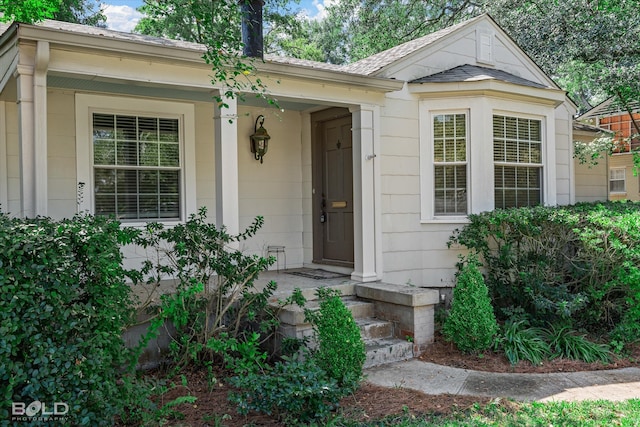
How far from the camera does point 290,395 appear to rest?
355 cm

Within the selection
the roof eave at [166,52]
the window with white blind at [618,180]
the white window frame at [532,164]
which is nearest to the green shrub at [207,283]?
the roof eave at [166,52]

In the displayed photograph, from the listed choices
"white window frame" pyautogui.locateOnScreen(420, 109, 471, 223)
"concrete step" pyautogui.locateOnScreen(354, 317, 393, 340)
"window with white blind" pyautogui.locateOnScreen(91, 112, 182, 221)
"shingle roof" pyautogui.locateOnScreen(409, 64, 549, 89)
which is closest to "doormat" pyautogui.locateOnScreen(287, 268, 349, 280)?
"concrete step" pyautogui.locateOnScreen(354, 317, 393, 340)

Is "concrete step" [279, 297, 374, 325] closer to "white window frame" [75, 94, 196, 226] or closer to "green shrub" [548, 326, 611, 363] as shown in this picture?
"green shrub" [548, 326, 611, 363]

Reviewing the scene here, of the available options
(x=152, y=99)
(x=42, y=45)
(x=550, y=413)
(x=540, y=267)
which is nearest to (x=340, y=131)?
(x=152, y=99)

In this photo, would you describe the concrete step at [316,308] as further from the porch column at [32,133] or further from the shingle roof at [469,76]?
the shingle roof at [469,76]

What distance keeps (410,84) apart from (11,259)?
521cm

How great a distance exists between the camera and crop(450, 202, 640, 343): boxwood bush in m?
5.69

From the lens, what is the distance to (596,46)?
10758 millimetres

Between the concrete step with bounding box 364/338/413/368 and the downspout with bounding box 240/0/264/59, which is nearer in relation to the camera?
the concrete step with bounding box 364/338/413/368

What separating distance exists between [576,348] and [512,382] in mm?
1238

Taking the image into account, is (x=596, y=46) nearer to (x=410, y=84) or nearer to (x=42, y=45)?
(x=410, y=84)

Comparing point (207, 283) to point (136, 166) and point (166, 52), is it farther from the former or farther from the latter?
point (136, 166)

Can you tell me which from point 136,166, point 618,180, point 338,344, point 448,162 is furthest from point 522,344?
point 618,180

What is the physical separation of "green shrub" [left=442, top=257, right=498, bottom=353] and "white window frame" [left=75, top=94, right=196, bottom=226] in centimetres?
352
